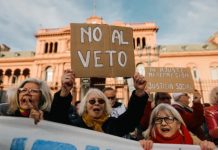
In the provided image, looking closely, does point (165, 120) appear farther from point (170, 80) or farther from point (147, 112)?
point (170, 80)

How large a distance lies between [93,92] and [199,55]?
1242 inches

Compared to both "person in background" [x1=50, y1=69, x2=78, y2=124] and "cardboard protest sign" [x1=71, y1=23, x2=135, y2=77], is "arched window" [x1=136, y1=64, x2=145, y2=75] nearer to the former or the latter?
"cardboard protest sign" [x1=71, y1=23, x2=135, y2=77]

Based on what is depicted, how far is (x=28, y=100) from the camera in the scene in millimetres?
2902

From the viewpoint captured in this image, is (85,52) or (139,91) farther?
(85,52)

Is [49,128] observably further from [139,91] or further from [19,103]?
[139,91]

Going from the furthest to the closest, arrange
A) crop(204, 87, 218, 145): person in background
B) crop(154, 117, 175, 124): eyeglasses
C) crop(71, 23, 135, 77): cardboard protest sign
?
crop(71, 23, 135, 77): cardboard protest sign
crop(204, 87, 218, 145): person in background
crop(154, 117, 175, 124): eyeglasses

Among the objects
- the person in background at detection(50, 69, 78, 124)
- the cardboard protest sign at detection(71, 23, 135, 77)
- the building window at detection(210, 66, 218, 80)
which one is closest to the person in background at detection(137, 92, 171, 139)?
the cardboard protest sign at detection(71, 23, 135, 77)

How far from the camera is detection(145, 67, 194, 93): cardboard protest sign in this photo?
19.5 ft

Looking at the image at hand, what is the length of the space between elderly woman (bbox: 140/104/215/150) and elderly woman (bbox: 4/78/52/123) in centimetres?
114

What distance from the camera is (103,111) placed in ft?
10.9

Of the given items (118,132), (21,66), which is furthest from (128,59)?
(21,66)

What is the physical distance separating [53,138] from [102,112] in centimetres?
66

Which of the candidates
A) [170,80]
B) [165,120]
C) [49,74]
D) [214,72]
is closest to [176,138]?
[165,120]

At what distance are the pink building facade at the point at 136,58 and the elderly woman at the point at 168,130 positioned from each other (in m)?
26.4
